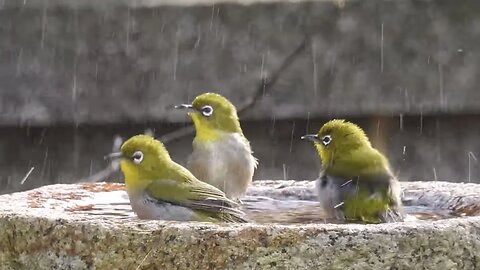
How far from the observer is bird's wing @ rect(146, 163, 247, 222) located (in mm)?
3115

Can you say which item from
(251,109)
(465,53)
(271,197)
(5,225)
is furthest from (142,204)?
(465,53)

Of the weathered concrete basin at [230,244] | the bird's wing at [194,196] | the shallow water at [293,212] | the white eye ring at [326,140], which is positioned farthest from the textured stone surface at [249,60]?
the weathered concrete basin at [230,244]

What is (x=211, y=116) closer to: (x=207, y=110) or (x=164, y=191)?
(x=207, y=110)

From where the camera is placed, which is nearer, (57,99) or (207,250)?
(207,250)

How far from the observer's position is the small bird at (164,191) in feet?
10.2

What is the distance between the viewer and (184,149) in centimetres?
546

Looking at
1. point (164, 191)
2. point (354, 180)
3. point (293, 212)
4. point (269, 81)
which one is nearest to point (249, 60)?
point (269, 81)

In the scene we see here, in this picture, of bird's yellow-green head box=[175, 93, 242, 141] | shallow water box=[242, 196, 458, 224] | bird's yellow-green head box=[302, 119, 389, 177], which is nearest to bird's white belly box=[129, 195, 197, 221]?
shallow water box=[242, 196, 458, 224]

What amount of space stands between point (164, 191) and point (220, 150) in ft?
3.09

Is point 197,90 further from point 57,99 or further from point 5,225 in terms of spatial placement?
point 5,225

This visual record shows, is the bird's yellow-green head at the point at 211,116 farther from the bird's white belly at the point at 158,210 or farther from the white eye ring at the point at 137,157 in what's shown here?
the bird's white belly at the point at 158,210

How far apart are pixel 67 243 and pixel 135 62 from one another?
274 centimetres

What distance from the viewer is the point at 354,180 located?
3.42 m

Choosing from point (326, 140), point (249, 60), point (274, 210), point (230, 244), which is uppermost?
point (249, 60)
